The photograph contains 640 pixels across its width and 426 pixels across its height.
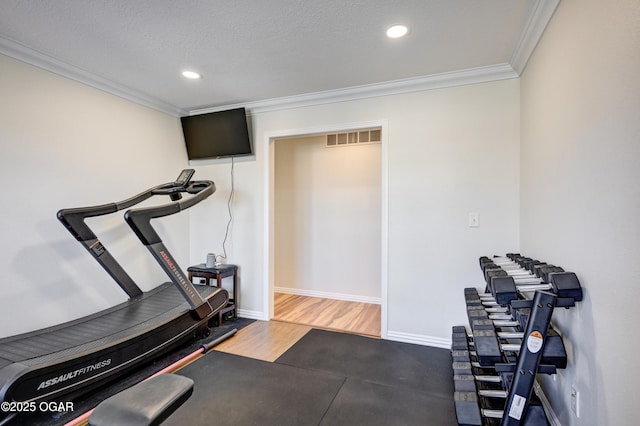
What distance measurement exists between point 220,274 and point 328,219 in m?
1.74

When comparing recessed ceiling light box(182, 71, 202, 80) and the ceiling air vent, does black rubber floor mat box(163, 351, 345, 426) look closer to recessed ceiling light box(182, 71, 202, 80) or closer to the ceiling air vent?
recessed ceiling light box(182, 71, 202, 80)

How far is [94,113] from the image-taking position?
2867 mm

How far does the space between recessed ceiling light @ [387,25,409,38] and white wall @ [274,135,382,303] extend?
6.92 feet

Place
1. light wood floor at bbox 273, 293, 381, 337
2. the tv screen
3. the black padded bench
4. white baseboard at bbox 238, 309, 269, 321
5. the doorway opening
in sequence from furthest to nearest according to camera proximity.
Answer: the doorway opening < white baseboard at bbox 238, 309, 269, 321 < the tv screen < light wood floor at bbox 273, 293, 381, 337 < the black padded bench

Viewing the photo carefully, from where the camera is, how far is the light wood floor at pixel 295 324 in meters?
2.79

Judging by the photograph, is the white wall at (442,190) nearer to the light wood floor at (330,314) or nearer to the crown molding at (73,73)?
the light wood floor at (330,314)

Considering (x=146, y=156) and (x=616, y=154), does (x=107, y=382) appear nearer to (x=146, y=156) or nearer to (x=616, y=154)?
(x=146, y=156)

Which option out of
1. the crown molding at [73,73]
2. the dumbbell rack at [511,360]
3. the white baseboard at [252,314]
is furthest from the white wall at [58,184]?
the dumbbell rack at [511,360]

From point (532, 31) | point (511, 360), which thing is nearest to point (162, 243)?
point (511, 360)

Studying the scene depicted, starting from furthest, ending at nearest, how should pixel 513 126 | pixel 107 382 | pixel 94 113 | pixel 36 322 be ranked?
pixel 94 113, pixel 513 126, pixel 36 322, pixel 107 382

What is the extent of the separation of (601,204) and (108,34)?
3.03 m

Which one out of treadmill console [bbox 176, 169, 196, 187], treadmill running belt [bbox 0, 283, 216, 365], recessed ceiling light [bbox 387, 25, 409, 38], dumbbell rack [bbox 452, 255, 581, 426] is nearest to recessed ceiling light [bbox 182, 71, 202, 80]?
treadmill console [bbox 176, 169, 196, 187]

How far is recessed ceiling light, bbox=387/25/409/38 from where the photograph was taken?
2033 mm

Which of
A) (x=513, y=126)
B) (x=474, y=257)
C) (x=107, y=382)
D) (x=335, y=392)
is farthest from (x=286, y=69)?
(x=107, y=382)
